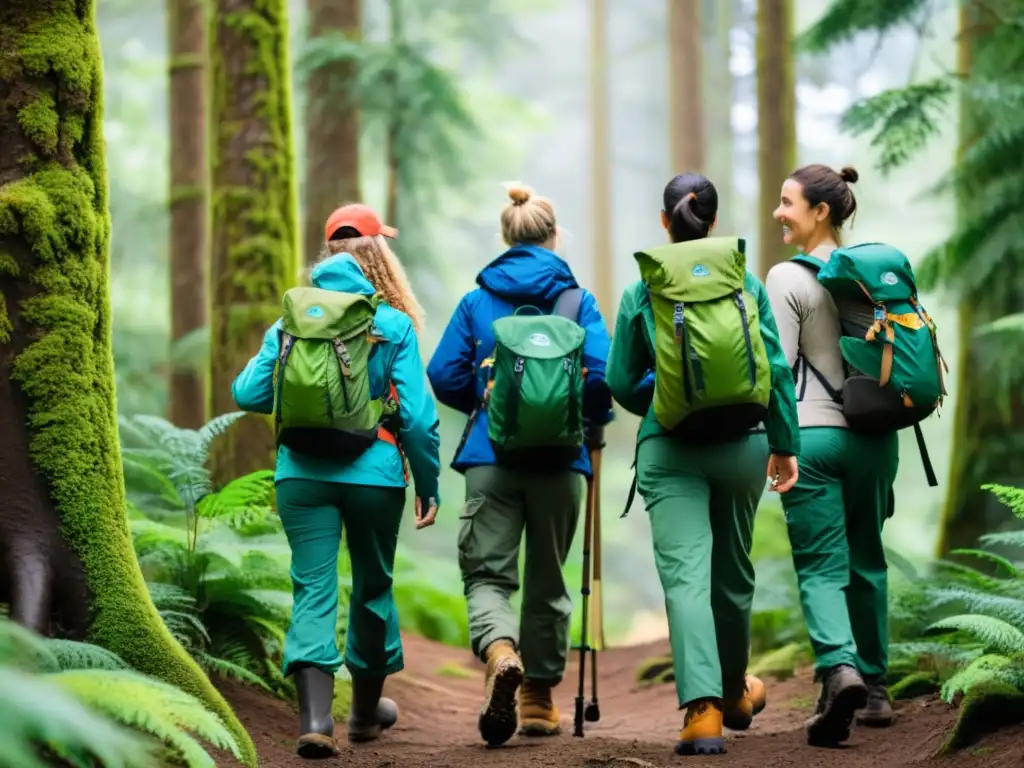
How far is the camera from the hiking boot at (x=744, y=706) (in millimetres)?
6094

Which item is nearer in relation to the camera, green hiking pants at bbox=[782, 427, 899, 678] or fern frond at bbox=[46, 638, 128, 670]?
fern frond at bbox=[46, 638, 128, 670]

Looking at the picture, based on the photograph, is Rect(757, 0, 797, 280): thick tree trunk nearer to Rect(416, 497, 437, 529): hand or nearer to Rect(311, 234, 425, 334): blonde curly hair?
Rect(311, 234, 425, 334): blonde curly hair

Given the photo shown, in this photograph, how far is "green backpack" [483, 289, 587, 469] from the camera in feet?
19.0

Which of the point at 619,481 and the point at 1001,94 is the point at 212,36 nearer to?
the point at 1001,94

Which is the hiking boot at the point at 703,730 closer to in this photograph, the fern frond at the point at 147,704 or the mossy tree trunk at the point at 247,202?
the fern frond at the point at 147,704

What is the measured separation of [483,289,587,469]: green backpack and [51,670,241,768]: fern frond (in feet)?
7.91

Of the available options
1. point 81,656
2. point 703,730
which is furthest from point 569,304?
point 81,656

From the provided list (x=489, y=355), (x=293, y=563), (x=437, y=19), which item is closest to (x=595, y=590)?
(x=489, y=355)

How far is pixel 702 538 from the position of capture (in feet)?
18.3

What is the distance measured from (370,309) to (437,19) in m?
25.1

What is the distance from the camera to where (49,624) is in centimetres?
480

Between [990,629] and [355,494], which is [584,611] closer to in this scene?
[355,494]

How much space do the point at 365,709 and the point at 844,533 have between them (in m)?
2.52

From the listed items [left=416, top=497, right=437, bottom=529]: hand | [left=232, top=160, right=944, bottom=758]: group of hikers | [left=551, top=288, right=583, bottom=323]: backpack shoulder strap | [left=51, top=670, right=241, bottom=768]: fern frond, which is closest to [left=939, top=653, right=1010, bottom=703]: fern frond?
[left=232, top=160, right=944, bottom=758]: group of hikers
